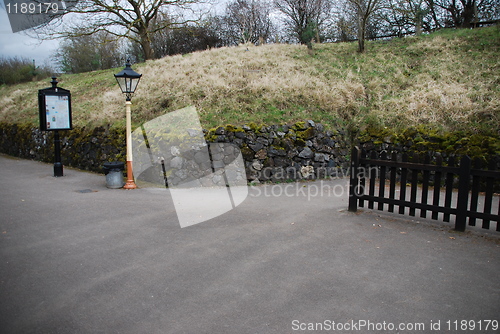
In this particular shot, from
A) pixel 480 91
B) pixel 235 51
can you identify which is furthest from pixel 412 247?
pixel 235 51

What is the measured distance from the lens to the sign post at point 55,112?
11.3 m

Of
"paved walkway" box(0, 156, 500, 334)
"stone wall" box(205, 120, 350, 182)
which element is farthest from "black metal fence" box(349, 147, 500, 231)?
"stone wall" box(205, 120, 350, 182)

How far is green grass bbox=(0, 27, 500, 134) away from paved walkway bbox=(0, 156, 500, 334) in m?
5.82

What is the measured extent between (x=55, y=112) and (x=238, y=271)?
33.7 feet

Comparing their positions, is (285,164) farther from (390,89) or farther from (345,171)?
(390,89)

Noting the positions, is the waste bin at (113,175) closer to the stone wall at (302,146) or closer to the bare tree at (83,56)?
the stone wall at (302,146)

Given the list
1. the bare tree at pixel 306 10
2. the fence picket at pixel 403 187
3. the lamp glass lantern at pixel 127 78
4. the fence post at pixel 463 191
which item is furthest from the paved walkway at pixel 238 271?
the bare tree at pixel 306 10

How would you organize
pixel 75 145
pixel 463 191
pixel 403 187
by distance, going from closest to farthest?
1. pixel 463 191
2. pixel 403 187
3. pixel 75 145

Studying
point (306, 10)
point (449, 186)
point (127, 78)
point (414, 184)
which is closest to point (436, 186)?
point (449, 186)

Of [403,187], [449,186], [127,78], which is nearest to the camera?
[449,186]

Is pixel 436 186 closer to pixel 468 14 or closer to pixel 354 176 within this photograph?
pixel 354 176

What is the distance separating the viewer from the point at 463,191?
571cm

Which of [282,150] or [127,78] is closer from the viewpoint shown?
[127,78]

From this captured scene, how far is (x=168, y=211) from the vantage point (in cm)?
741
